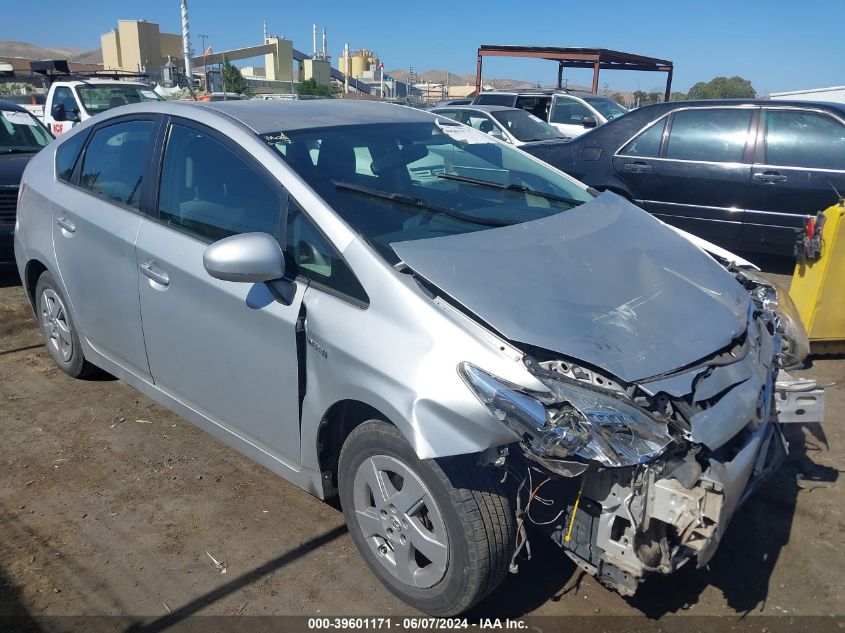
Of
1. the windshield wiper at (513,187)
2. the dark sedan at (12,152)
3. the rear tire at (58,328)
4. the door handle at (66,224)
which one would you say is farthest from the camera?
the dark sedan at (12,152)

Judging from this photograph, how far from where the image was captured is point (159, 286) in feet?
11.0

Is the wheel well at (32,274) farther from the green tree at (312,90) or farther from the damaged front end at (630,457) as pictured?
the green tree at (312,90)

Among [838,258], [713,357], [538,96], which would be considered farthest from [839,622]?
[538,96]

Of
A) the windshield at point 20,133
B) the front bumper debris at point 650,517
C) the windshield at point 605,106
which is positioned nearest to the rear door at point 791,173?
the front bumper debris at point 650,517

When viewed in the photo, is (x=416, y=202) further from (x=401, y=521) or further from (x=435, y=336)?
(x=401, y=521)

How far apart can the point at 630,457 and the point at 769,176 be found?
17.9 ft

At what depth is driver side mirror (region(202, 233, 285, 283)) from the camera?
2.65 meters

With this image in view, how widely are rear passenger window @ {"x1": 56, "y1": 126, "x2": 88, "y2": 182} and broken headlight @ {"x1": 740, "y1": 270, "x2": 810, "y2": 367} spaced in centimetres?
384

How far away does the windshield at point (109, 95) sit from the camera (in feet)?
42.3

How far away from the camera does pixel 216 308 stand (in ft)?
10.1

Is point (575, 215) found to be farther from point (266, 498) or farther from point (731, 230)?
point (731, 230)

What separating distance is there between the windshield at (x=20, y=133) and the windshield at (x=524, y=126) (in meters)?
6.48

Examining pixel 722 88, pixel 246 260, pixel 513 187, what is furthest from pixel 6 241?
pixel 722 88

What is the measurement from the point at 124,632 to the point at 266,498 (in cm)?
94
